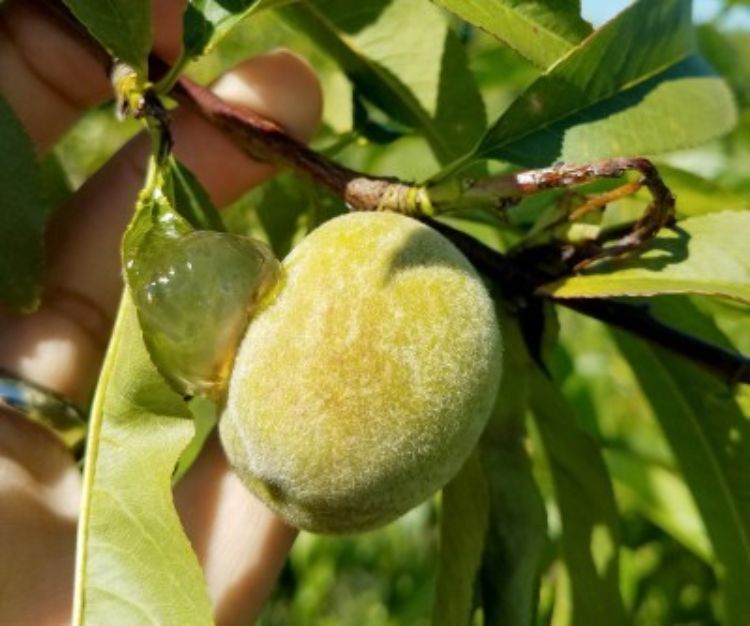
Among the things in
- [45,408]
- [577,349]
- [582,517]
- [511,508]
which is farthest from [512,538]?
[577,349]

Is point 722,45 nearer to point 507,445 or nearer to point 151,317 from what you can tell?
point 507,445

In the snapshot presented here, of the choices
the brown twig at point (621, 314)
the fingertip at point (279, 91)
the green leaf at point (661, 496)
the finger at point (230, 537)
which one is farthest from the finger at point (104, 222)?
the green leaf at point (661, 496)

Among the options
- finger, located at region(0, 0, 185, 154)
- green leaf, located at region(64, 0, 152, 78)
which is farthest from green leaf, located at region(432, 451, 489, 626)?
finger, located at region(0, 0, 185, 154)

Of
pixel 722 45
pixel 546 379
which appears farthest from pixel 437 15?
pixel 722 45

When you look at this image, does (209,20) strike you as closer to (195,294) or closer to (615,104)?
(195,294)

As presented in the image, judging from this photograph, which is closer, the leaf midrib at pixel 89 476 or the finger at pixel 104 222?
the leaf midrib at pixel 89 476

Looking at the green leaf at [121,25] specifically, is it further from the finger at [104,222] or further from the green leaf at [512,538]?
the green leaf at [512,538]
